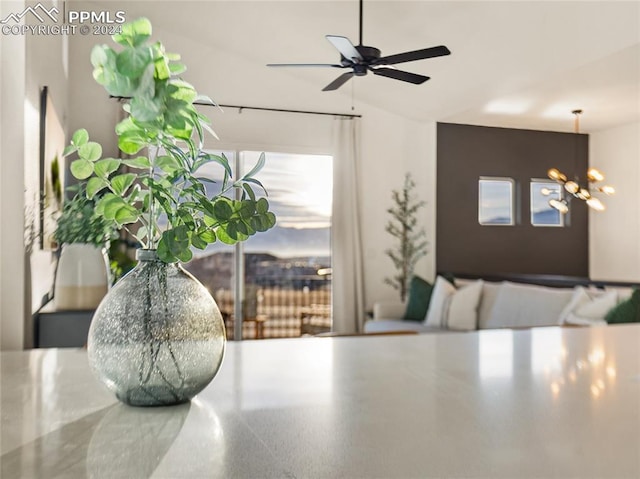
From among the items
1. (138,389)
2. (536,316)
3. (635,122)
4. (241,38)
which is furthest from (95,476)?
(635,122)

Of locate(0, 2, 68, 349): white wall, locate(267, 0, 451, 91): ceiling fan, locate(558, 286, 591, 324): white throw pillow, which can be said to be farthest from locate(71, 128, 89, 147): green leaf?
locate(558, 286, 591, 324): white throw pillow

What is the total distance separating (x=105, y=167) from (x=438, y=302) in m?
3.99

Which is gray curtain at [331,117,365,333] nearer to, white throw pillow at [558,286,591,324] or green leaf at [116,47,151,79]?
white throw pillow at [558,286,591,324]

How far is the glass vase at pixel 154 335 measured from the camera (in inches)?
21.0

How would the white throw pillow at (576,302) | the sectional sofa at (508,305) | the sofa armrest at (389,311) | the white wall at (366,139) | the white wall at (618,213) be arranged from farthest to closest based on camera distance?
the white wall at (618,213)
the sofa armrest at (389,311)
the white wall at (366,139)
the white throw pillow at (576,302)
the sectional sofa at (508,305)

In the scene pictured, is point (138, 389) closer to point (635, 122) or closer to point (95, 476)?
point (95, 476)

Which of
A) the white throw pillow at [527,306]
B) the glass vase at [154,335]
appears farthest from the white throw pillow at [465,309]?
the glass vase at [154,335]

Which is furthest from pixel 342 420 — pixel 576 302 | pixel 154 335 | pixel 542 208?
pixel 542 208

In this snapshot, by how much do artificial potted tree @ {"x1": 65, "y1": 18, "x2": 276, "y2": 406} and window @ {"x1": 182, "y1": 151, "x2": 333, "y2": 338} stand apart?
4500 millimetres

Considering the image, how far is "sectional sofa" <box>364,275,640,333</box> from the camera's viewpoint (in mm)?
3232

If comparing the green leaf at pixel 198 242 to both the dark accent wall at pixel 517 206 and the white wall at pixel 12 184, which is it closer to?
the white wall at pixel 12 184

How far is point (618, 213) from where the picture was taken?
20.0ft

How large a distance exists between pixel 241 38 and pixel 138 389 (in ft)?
12.9

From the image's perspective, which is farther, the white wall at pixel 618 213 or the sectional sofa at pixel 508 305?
the white wall at pixel 618 213
